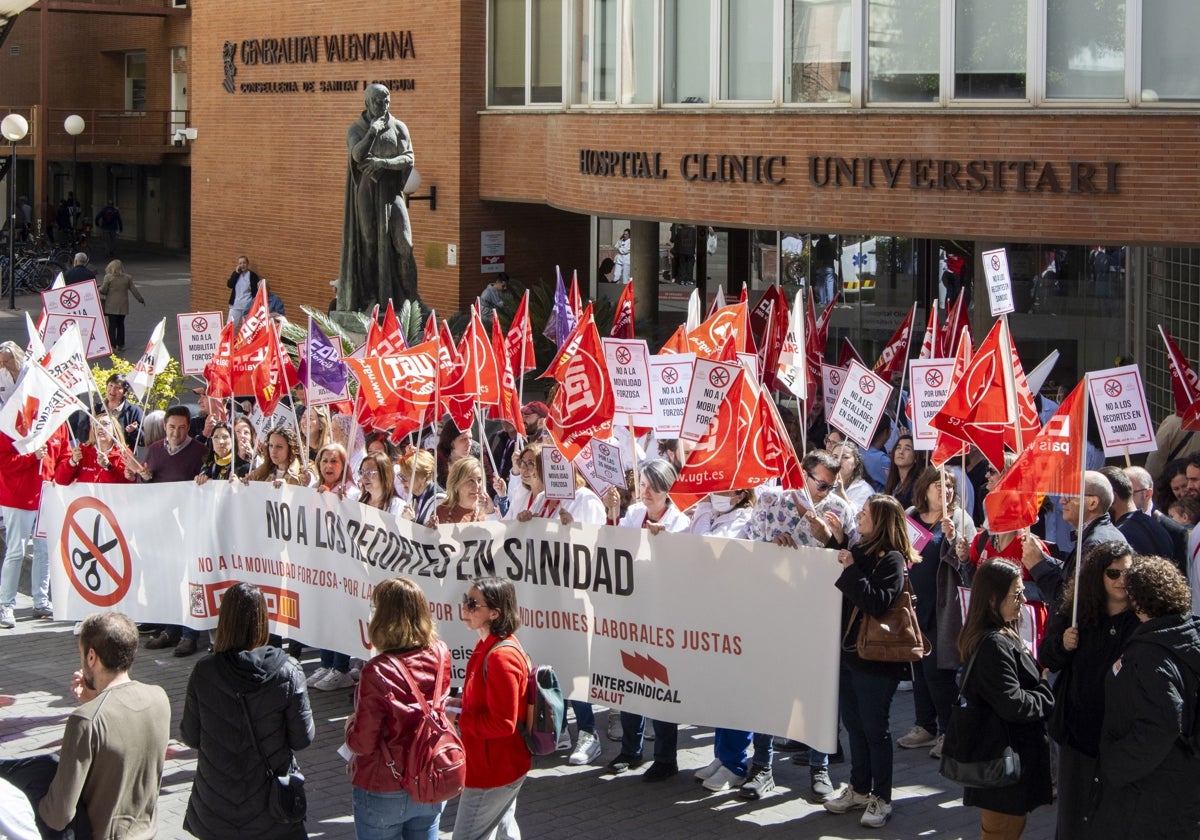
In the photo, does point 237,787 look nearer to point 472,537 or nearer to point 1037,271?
point 472,537

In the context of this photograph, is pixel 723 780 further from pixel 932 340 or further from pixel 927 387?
pixel 932 340

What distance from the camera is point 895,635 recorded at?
7.94 m

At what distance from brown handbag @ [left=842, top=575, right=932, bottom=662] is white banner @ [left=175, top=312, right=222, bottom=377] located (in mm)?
6384

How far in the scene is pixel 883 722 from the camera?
8.04m

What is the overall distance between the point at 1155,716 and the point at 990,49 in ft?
36.1

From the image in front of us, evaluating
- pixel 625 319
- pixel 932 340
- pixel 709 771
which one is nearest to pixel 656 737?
pixel 709 771

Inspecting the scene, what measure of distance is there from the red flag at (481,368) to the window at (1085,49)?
7645mm

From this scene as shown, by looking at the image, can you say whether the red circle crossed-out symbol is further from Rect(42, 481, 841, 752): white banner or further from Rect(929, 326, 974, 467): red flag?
Rect(929, 326, 974, 467): red flag

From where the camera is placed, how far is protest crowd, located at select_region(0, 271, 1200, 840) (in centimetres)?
643

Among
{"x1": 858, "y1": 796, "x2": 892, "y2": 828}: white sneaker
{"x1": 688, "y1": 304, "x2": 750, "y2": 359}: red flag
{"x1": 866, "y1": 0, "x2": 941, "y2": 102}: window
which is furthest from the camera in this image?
{"x1": 866, "y1": 0, "x2": 941, "y2": 102}: window

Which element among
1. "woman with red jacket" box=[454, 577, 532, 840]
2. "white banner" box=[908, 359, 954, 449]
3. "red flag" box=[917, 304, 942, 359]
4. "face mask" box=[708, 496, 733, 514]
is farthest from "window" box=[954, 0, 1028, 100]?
"woman with red jacket" box=[454, 577, 532, 840]

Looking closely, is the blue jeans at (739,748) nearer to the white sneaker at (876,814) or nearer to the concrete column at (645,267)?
the white sneaker at (876,814)

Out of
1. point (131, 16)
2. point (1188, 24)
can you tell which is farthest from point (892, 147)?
point (131, 16)

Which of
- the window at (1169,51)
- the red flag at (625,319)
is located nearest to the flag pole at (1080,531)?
the red flag at (625,319)
